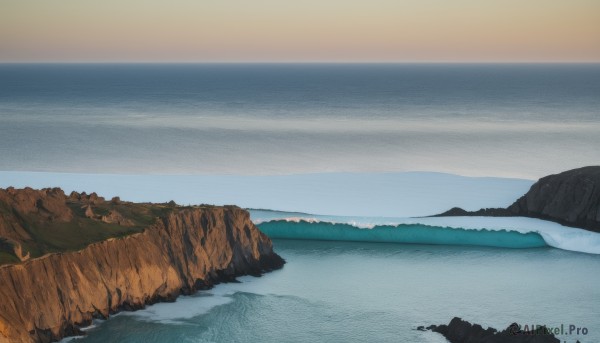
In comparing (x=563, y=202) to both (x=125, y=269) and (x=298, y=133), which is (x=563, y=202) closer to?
(x=125, y=269)

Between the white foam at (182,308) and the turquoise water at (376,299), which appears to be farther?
the white foam at (182,308)

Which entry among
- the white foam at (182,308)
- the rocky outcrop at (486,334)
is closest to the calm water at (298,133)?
the white foam at (182,308)

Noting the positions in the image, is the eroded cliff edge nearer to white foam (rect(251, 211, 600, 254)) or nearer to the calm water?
white foam (rect(251, 211, 600, 254))

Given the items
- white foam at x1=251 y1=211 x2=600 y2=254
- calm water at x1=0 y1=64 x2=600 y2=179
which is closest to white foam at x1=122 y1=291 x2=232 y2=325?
white foam at x1=251 y1=211 x2=600 y2=254

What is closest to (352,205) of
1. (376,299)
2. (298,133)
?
(376,299)

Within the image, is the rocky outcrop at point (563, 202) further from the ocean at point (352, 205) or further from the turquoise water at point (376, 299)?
the turquoise water at point (376, 299)

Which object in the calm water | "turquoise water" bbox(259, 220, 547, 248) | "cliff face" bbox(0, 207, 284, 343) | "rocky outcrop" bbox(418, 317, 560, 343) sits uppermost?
the calm water
